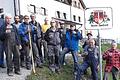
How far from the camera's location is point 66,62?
18453 millimetres

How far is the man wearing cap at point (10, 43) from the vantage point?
1436 cm

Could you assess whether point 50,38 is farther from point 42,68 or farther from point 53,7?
point 53,7

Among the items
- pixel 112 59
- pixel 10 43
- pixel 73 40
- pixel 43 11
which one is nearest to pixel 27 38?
pixel 10 43

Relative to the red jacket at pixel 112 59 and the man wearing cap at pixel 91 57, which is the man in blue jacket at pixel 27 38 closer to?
the man wearing cap at pixel 91 57

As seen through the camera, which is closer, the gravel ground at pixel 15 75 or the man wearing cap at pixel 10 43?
the gravel ground at pixel 15 75

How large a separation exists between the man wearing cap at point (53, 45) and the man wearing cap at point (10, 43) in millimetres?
1947

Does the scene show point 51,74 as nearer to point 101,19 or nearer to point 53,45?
point 53,45

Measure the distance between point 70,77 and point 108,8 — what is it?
5.39 m

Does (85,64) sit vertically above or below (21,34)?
below

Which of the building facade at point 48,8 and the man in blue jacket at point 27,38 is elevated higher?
the building facade at point 48,8

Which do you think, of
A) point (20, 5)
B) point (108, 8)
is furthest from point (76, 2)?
point (108, 8)

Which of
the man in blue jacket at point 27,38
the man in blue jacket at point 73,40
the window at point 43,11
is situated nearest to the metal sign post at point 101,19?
the man in blue jacket at point 27,38

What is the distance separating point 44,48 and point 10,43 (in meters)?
2.42

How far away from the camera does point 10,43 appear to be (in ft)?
47.6
